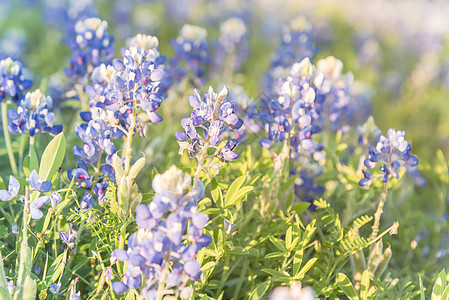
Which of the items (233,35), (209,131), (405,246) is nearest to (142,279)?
(209,131)

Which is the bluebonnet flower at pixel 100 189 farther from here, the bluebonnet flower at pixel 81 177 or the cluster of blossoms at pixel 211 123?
the cluster of blossoms at pixel 211 123

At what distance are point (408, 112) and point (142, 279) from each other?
13.8 ft

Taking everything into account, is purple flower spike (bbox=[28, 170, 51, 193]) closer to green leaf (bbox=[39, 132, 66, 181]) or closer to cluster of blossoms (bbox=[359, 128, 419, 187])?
green leaf (bbox=[39, 132, 66, 181])

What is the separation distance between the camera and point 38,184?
188 centimetres

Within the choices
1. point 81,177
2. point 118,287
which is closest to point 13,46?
point 81,177

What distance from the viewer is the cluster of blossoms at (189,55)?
3.47 meters

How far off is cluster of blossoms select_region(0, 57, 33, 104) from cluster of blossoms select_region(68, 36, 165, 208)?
1.68ft

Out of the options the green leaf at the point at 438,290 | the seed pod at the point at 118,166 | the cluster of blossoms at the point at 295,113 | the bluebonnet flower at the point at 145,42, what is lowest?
the green leaf at the point at 438,290

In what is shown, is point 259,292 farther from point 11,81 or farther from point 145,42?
point 11,81

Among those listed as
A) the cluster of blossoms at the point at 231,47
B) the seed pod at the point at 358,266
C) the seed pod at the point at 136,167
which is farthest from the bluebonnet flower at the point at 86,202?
the cluster of blossoms at the point at 231,47

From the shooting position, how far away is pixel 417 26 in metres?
8.25

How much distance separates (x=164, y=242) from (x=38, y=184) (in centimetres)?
70

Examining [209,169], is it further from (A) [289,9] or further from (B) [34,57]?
(A) [289,9]

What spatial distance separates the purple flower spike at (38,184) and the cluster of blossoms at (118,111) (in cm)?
12
